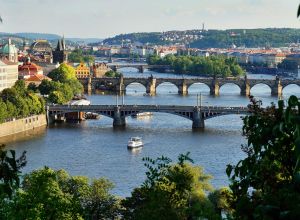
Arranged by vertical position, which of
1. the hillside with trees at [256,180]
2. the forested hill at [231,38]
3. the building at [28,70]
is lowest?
the building at [28,70]

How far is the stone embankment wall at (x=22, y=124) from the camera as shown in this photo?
3106cm

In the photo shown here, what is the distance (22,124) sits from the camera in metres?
32.7

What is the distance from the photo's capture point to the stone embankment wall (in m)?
31.1

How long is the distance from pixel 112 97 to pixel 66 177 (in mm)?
38118

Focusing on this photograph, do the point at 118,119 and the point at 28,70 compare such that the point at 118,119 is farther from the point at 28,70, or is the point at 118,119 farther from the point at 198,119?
the point at 28,70

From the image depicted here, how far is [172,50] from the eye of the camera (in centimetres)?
13562

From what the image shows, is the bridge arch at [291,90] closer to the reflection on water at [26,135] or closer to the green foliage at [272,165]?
the reflection on water at [26,135]

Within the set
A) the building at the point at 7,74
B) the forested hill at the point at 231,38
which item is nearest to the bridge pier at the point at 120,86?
the building at the point at 7,74

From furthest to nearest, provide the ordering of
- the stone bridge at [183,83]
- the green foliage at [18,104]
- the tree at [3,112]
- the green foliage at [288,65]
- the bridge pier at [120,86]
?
the green foliage at [288,65] < the bridge pier at [120,86] < the stone bridge at [183,83] < the green foliage at [18,104] < the tree at [3,112]

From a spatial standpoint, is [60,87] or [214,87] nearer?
[60,87]

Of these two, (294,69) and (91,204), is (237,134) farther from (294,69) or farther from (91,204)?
(294,69)

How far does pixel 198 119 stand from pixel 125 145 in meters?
6.96

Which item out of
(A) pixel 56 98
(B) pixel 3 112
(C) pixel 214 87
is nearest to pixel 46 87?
(A) pixel 56 98

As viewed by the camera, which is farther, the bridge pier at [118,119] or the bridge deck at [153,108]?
the bridge deck at [153,108]
